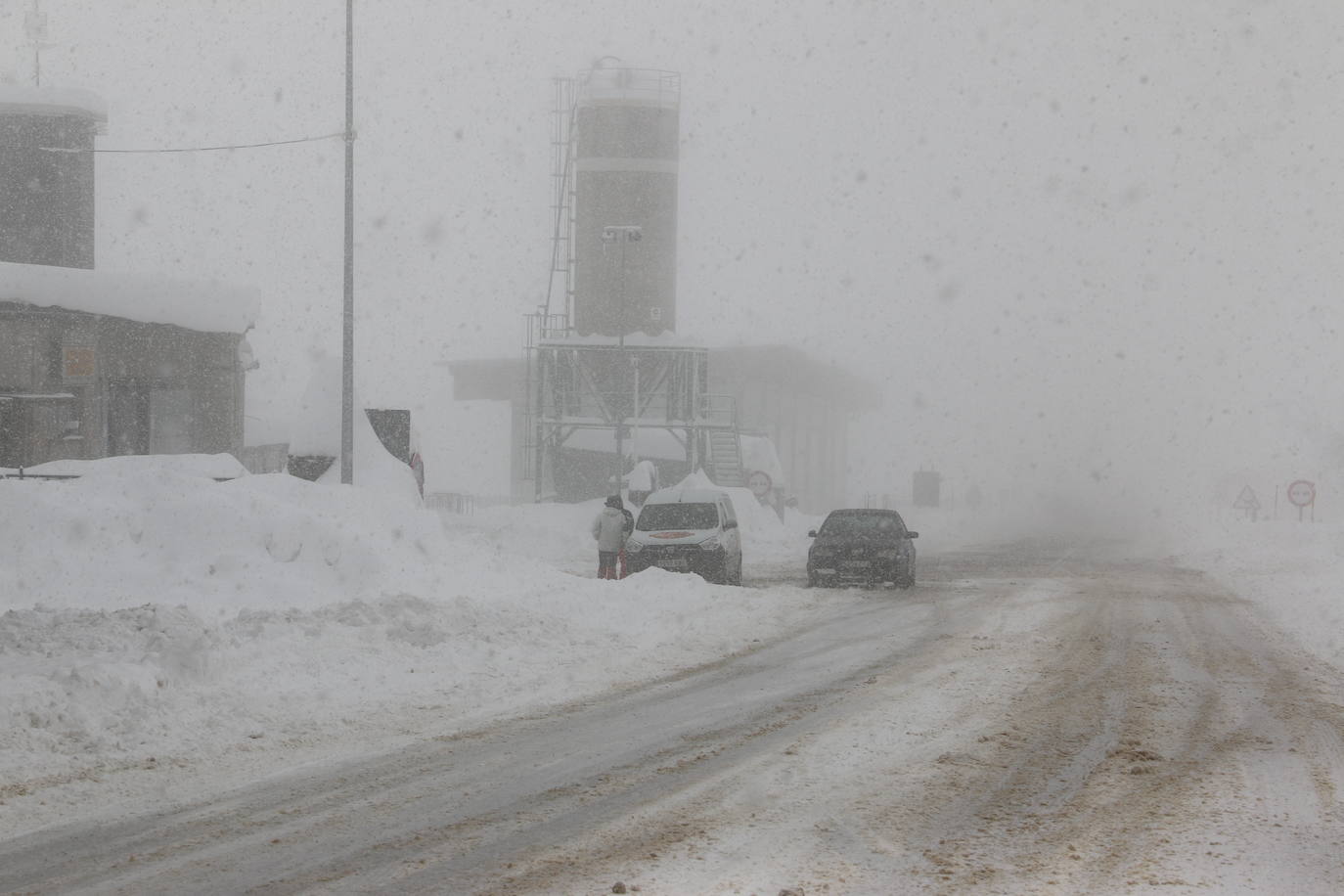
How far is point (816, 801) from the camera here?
732 centimetres

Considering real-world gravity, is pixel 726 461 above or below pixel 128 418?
below

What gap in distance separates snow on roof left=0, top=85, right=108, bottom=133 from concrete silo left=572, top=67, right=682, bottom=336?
16991 millimetres

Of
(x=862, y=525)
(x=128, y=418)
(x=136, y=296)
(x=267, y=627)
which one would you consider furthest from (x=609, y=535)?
(x=136, y=296)

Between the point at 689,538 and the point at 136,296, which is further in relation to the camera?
the point at 136,296

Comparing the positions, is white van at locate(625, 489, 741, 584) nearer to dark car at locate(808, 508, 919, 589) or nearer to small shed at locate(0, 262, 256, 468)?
dark car at locate(808, 508, 919, 589)

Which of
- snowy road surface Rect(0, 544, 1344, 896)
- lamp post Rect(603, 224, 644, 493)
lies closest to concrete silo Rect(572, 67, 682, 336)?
lamp post Rect(603, 224, 644, 493)

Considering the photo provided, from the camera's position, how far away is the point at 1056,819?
696 cm

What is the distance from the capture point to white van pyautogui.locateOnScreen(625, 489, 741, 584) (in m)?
22.9

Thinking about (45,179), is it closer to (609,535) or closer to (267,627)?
(609,535)

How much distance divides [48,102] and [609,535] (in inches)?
1175

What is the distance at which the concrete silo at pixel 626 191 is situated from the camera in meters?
Answer: 51.4

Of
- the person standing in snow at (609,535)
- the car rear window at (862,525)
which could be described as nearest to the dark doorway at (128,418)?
the person standing in snow at (609,535)

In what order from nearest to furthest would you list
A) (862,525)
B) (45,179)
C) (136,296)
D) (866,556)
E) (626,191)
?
(866,556), (862,525), (136,296), (45,179), (626,191)

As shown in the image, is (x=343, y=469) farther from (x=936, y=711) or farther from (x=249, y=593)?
(x=936, y=711)
